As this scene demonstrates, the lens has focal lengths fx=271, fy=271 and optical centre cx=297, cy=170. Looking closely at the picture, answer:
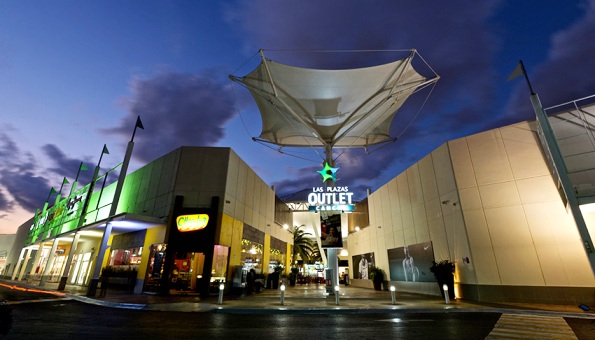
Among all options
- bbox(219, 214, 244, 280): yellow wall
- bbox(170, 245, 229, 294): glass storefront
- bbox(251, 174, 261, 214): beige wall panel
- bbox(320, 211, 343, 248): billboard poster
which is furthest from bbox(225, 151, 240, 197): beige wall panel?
bbox(320, 211, 343, 248): billboard poster

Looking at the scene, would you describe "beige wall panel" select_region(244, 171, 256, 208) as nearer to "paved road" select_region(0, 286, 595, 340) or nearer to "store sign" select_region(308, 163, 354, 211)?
"store sign" select_region(308, 163, 354, 211)

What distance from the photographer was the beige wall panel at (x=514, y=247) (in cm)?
1444

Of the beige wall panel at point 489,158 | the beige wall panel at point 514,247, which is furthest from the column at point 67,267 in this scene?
the beige wall panel at point 489,158

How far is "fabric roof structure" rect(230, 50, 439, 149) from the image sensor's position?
22312 mm

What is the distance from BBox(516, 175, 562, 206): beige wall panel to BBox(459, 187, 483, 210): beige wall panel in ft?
6.75

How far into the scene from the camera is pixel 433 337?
724 centimetres

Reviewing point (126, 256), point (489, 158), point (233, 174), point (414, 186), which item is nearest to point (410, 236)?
point (414, 186)

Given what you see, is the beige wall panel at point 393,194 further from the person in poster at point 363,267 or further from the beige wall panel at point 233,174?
the beige wall panel at point 233,174

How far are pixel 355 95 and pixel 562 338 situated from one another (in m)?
20.0

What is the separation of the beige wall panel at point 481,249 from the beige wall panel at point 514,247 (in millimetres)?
252

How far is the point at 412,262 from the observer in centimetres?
2188

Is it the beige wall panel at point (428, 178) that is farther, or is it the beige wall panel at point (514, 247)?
the beige wall panel at point (428, 178)

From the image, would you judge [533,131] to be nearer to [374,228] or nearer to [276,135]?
[374,228]

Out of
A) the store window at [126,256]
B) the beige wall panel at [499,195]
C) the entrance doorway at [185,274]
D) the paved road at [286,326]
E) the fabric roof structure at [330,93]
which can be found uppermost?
the fabric roof structure at [330,93]
